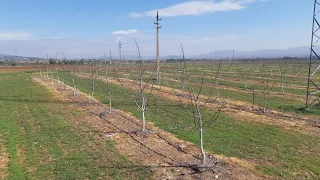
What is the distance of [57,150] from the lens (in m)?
11.4

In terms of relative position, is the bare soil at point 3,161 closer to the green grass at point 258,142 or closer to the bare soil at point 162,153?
the bare soil at point 162,153

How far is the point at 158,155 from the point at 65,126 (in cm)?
634

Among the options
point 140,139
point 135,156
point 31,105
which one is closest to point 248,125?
point 140,139

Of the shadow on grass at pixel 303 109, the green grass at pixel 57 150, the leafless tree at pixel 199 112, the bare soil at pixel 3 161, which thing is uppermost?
the leafless tree at pixel 199 112

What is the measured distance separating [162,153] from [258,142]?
4.06 m

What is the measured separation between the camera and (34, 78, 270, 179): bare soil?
8.98m

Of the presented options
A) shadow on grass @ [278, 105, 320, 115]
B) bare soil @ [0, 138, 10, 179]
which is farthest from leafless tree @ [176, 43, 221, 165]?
bare soil @ [0, 138, 10, 179]

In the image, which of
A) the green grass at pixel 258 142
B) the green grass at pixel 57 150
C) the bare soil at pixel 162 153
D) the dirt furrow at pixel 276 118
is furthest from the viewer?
the dirt furrow at pixel 276 118

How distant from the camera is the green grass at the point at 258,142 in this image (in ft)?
31.9

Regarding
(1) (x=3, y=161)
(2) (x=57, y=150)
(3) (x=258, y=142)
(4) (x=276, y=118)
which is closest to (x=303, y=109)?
(4) (x=276, y=118)

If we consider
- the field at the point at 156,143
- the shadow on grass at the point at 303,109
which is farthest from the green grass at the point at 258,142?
the shadow on grass at the point at 303,109

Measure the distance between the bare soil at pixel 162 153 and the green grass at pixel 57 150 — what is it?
1.57ft

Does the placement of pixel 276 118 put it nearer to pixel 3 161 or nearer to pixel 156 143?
pixel 156 143

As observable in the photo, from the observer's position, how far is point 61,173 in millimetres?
9211
